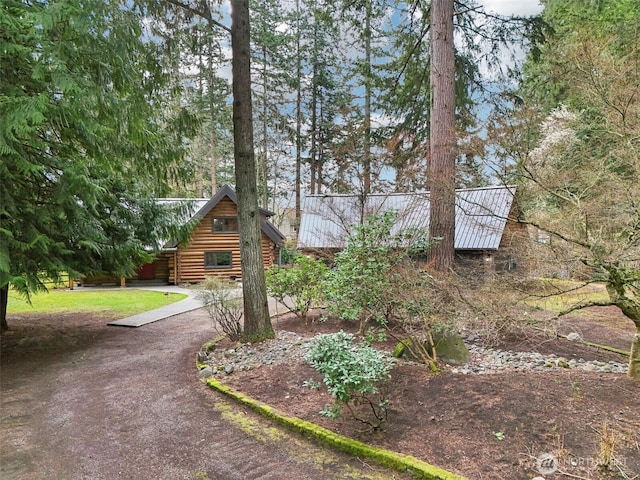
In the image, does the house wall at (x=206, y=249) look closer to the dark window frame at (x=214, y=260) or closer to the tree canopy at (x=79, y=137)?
the dark window frame at (x=214, y=260)

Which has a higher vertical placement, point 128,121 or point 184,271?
point 128,121

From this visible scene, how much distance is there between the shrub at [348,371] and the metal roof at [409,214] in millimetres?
3384

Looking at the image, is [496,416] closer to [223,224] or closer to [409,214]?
[409,214]

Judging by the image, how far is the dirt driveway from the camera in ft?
9.88

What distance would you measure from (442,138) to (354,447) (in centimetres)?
546

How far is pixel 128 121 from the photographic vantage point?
528 cm

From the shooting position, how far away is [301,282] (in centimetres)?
780

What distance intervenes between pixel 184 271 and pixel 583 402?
17.8 m

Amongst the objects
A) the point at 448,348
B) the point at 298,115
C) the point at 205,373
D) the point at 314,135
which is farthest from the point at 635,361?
the point at 298,115

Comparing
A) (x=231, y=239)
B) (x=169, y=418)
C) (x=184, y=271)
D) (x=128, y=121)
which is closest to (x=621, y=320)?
(x=169, y=418)

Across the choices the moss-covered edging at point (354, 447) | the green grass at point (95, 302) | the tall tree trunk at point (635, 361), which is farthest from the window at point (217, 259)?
the tall tree trunk at point (635, 361)

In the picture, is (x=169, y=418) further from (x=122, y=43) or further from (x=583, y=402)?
(x=122, y=43)

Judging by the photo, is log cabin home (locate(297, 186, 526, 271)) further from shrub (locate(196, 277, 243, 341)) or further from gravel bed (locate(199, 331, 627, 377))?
shrub (locate(196, 277, 243, 341))

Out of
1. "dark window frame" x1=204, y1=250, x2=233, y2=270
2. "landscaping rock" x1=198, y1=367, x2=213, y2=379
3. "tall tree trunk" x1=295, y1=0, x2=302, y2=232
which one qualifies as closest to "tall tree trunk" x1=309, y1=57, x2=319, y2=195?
"tall tree trunk" x1=295, y1=0, x2=302, y2=232
